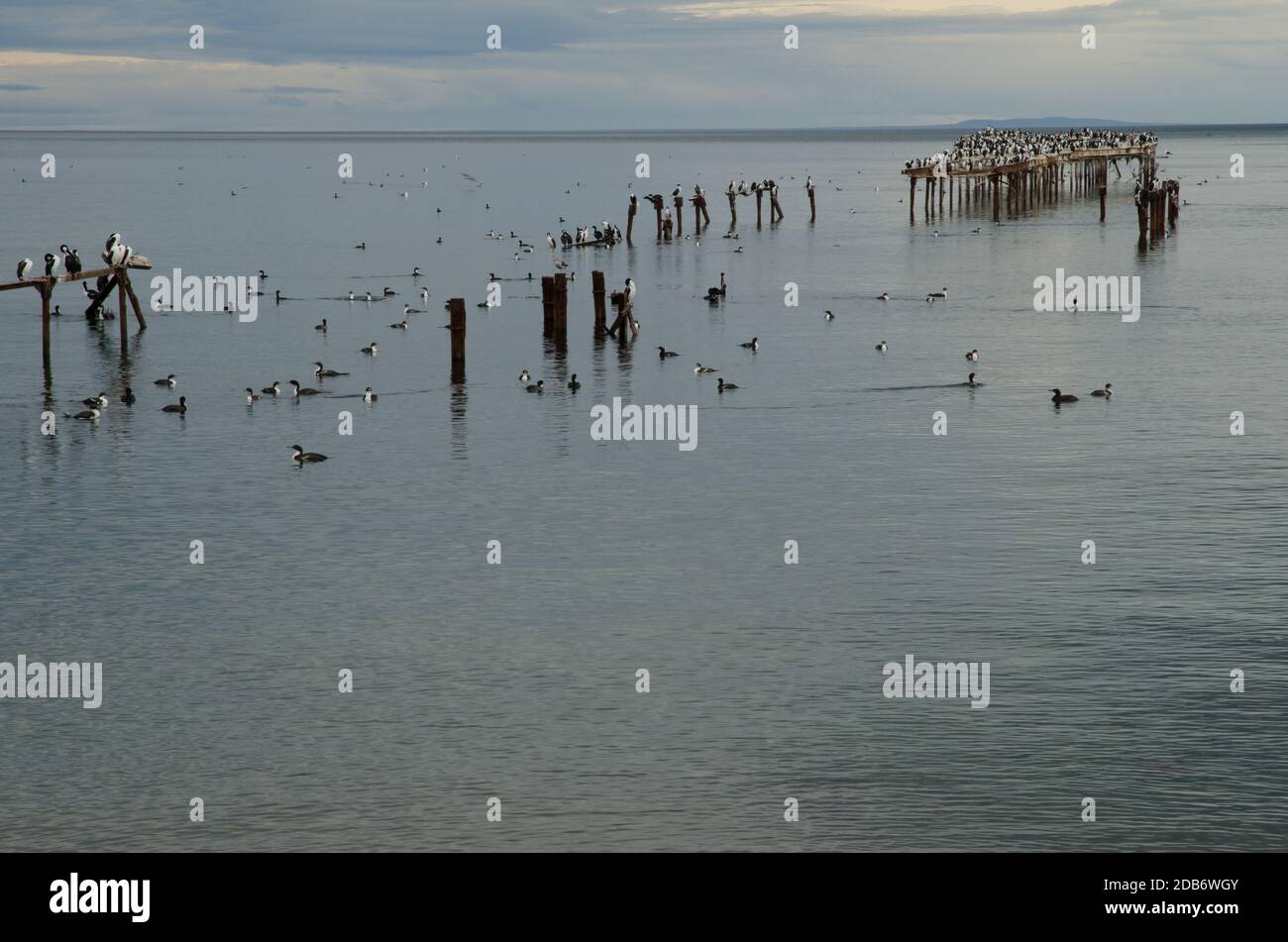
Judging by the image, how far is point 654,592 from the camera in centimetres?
2858

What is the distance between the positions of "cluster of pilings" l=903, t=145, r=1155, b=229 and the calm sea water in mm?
55993

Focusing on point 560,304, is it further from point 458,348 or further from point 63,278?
point 63,278

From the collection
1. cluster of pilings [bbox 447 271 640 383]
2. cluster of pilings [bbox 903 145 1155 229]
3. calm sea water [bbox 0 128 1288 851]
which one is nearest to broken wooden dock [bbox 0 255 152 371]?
calm sea water [bbox 0 128 1288 851]

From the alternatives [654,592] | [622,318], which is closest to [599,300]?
[622,318]

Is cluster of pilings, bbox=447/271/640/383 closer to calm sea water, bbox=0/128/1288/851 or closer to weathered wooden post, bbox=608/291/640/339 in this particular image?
weathered wooden post, bbox=608/291/640/339

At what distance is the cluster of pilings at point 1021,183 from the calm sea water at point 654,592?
184ft

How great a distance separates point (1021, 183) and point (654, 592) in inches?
4362

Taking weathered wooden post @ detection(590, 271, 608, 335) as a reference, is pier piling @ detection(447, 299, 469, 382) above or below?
below

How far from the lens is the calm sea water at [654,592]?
65.8ft

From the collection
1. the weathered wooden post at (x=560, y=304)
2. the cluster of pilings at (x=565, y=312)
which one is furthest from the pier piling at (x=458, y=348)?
the weathered wooden post at (x=560, y=304)

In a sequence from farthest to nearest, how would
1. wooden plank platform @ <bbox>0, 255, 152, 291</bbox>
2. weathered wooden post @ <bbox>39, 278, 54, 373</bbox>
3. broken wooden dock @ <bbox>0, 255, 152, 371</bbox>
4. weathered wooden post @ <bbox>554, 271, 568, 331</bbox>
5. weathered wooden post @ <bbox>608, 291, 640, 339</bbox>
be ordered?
1. weathered wooden post @ <bbox>608, 291, 640, 339</bbox>
2. weathered wooden post @ <bbox>554, 271, 568, 331</bbox>
3. broken wooden dock @ <bbox>0, 255, 152, 371</bbox>
4. weathered wooden post @ <bbox>39, 278, 54, 373</bbox>
5. wooden plank platform @ <bbox>0, 255, 152, 291</bbox>

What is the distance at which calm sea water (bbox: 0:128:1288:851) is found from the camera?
65.8 feet

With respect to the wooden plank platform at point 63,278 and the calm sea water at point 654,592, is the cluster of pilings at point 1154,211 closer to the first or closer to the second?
the calm sea water at point 654,592
